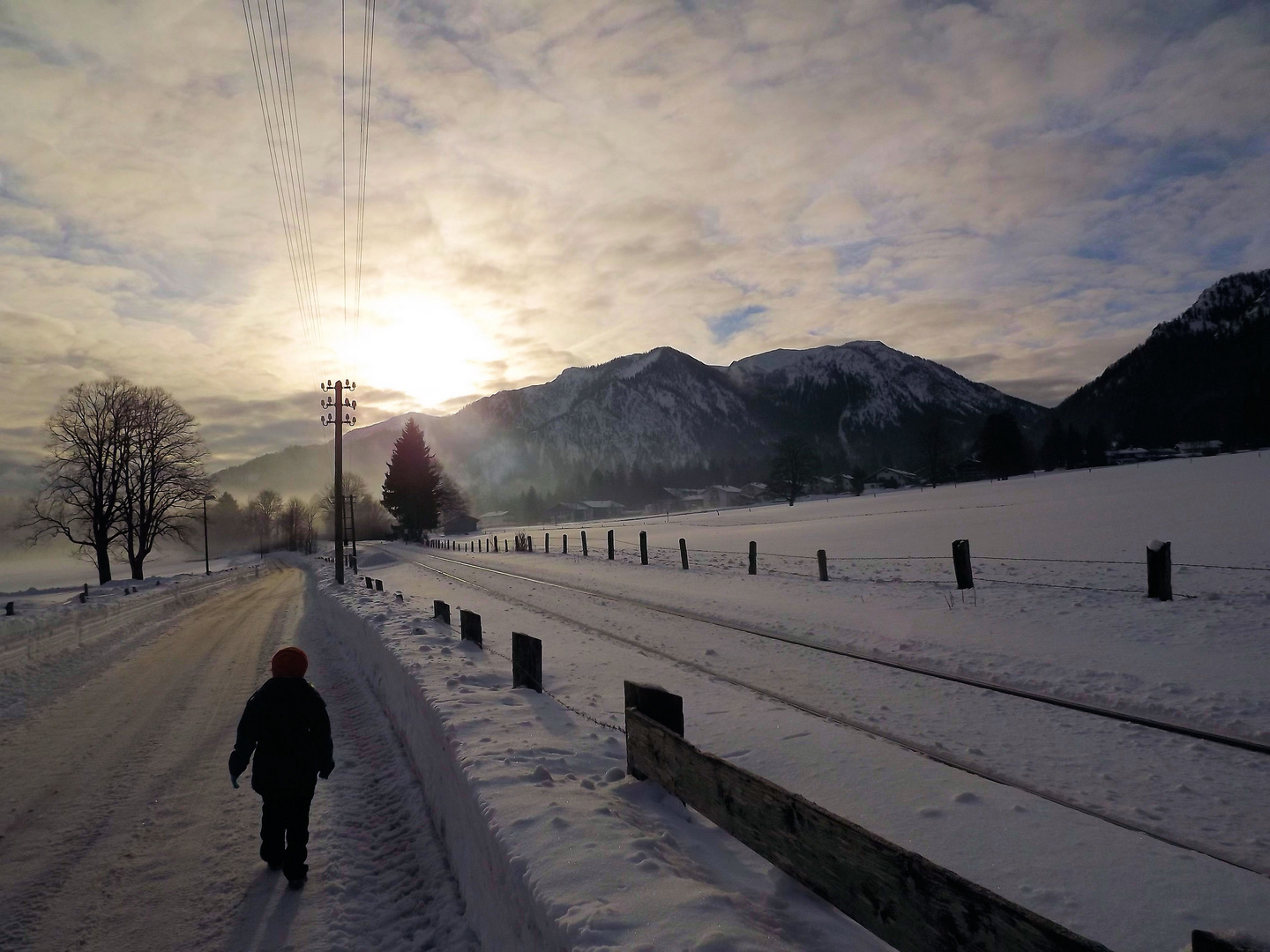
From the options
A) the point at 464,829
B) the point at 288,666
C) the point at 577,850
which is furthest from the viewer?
the point at 288,666

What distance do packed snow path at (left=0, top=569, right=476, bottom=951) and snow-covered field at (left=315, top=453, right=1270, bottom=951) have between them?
712 mm

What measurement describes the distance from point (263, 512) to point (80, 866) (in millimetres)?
159338

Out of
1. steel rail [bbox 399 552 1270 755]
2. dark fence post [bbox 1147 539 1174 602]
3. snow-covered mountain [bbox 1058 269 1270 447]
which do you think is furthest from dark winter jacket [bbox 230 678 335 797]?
snow-covered mountain [bbox 1058 269 1270 447]

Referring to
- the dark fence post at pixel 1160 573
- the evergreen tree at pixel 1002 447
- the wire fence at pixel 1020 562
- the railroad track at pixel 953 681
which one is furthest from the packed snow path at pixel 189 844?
the evergreen tree at pixel 1002 447

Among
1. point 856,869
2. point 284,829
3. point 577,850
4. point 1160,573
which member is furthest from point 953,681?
point 284,829

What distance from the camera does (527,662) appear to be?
7645 millimetres

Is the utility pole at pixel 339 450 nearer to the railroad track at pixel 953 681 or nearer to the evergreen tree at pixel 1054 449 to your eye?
the railroad track at pixel 953 681

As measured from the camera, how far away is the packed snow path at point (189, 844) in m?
4.05

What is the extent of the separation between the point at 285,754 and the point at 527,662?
3.12m

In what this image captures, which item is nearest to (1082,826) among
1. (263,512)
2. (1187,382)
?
(263,512)

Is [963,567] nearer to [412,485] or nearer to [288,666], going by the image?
[288,666]

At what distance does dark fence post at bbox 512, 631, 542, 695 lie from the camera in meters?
7.61

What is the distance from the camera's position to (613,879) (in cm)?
328

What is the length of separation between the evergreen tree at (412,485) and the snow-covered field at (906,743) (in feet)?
204
